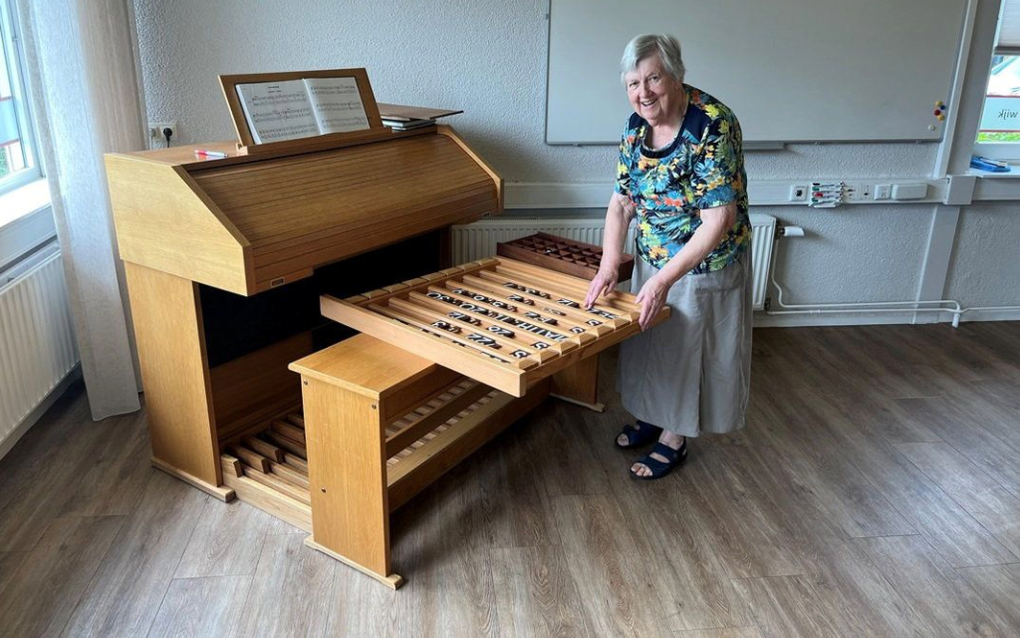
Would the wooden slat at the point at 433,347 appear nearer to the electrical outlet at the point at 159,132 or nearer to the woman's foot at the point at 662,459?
the woman's foot at the point at 662,459

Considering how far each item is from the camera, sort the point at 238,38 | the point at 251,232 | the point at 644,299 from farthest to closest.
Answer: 1. the point at 238,38
2. the point at 644,299
3. the point at 251,232

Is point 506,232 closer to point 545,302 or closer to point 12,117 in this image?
point 545,302

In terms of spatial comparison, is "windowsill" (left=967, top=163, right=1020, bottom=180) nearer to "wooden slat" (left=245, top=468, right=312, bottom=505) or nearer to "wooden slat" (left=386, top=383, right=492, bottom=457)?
"wooden slat" (left=386, top=383, right=492, bottom=457)

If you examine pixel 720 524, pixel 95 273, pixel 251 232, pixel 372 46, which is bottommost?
pixel 720 524

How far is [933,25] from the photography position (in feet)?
11.5

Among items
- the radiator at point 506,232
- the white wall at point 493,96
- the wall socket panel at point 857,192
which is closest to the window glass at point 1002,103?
the white wall at point 493,96

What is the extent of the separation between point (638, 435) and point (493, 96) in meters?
1.57

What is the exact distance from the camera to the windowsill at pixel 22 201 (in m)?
2.70

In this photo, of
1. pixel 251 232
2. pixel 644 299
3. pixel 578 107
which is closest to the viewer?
pixel 251 232

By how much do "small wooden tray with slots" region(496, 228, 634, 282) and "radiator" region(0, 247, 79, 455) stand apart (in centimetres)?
162

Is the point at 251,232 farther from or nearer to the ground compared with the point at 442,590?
farther from the ground

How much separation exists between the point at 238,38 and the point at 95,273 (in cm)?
108

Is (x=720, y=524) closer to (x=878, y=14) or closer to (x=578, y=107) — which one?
(x=578, y=107)

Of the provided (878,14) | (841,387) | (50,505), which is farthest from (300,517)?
(878,14)
